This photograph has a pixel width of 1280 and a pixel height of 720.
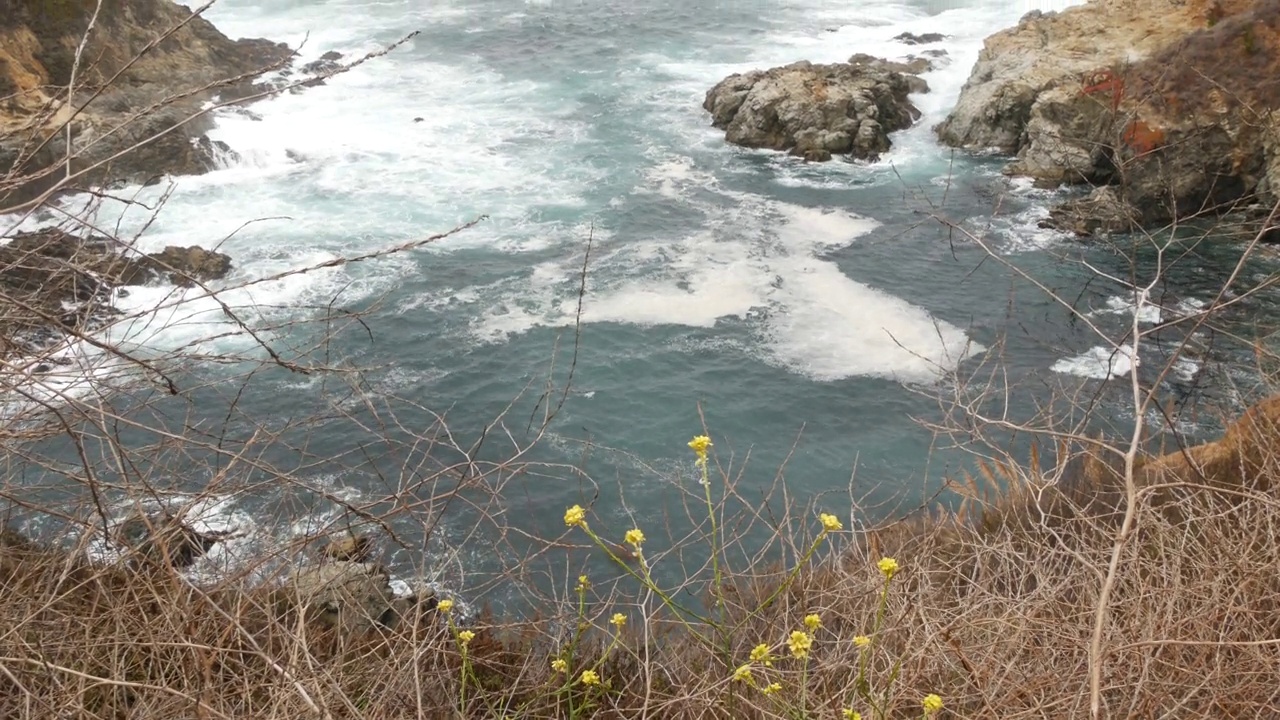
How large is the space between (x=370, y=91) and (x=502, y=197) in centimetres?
1001

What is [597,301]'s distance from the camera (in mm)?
16906

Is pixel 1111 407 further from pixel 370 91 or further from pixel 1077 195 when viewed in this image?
pixel 370 91

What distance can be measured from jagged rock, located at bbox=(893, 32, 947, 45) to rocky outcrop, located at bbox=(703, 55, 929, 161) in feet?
19.6

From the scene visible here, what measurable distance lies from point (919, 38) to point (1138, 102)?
17377 mm

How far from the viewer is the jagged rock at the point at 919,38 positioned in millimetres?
31891

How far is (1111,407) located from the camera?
42.2 ft

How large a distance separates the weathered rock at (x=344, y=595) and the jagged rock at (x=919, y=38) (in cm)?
2811

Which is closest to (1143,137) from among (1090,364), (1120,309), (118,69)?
(1120,309)

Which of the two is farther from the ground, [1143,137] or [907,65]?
[1143,137]

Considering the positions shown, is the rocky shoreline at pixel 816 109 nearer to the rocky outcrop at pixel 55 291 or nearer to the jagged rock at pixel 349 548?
the jagged rock at pixel 349 548

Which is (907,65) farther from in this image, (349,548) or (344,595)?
(344,595)

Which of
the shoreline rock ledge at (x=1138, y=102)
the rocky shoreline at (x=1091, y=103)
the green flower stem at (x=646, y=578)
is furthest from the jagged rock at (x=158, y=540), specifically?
the rocky shoreline at (x=1091, y=103)

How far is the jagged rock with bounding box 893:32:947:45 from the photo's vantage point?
1256 inches

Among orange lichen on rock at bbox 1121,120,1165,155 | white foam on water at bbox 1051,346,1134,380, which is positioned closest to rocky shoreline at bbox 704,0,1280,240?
orange lichen on rock at bbox 1121,120,1165,155
